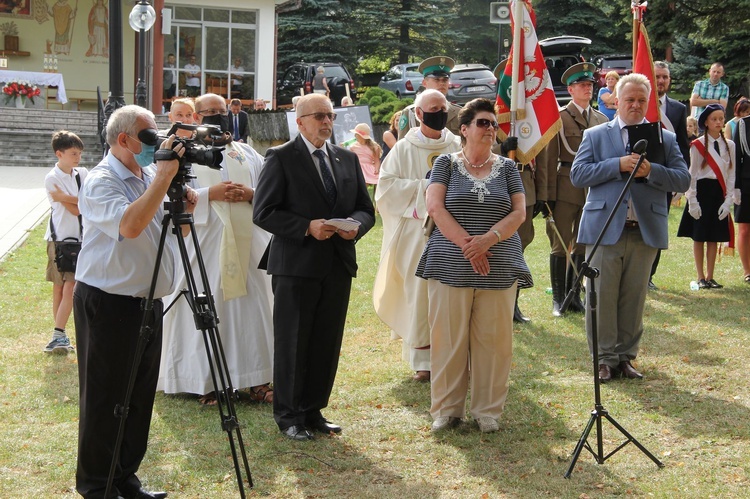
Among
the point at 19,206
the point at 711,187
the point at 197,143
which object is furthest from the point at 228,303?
the point at 19,206

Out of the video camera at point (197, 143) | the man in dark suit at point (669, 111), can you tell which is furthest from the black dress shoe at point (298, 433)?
the man in dark suit at point (669, 111)

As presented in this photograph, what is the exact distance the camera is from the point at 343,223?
248 inches

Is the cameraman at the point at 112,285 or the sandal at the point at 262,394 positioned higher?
the cameraman at the point at 112,285

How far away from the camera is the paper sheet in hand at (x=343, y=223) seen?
6273mm

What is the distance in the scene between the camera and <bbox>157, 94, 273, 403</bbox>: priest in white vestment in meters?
7.28

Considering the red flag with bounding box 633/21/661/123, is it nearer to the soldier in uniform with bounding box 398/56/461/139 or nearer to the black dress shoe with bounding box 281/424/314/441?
the soldier in uniform with bounding box 398/56/461/139

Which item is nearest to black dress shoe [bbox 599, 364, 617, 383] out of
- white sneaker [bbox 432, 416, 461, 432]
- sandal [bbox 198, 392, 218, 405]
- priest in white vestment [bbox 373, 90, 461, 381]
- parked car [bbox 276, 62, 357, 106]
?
priest in white vestment [bbox 373, 90, 461, 381]

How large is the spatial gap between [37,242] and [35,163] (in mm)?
9786

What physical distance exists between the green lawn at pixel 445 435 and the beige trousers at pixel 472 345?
235 mm

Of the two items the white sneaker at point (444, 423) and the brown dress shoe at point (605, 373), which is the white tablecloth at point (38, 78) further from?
the white sneaker at point (444, 423)

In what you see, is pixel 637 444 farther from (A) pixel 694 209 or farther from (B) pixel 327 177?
(A) pixel 694 209

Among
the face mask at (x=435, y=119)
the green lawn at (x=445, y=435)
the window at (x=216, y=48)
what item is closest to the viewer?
the green lawn at (x=445, y=435)

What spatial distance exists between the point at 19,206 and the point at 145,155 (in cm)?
1343

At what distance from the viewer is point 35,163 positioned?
24.0 metres
